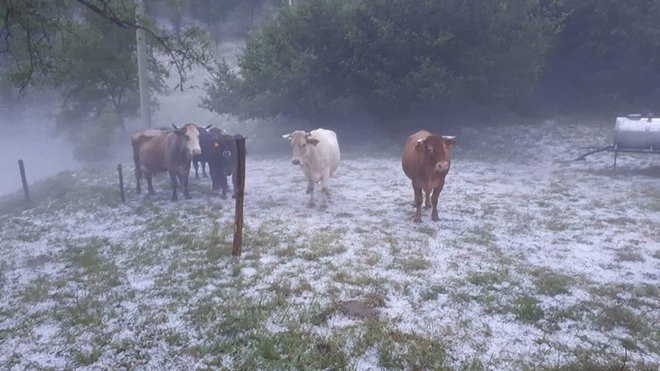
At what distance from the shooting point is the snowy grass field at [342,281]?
556cm

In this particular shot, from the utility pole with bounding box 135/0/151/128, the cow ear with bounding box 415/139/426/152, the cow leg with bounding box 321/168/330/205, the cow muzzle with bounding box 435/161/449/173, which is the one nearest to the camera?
the cow muzzle with bounding box 435/161/449/173

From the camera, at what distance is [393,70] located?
68.2 ft

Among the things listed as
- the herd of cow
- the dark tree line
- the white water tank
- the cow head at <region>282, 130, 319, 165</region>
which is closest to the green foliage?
the dark tree line

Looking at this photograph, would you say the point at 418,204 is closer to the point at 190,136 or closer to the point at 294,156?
the point at 294,156

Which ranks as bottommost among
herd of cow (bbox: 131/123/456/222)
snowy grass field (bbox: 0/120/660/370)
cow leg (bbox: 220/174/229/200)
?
snowy grass field (bbox: 0/120/660/370)

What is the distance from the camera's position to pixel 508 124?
75.3 ft

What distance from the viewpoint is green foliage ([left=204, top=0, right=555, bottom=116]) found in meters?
19.9

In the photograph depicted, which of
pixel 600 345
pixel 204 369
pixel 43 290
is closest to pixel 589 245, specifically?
pixel 600 345

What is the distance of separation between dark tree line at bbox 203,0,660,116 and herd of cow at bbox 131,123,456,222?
23.8 ft

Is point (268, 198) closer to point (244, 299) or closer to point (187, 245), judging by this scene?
point (187, 245)

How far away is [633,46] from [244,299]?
23490 mm

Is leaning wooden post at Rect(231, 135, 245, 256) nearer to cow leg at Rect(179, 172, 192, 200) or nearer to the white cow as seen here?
the white cow

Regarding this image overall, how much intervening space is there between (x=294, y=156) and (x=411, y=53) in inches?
411

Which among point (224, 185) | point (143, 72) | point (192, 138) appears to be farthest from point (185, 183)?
point (143, 72)
